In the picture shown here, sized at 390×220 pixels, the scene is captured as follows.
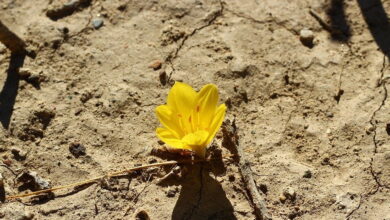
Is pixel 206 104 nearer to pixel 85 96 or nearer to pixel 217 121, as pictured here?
pixel 217 121

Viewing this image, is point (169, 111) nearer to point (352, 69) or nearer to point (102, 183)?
point (102, 183)

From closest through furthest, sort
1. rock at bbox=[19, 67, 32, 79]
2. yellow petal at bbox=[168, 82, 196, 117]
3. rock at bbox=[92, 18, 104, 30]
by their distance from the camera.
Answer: yellow petal at bbox=[168, 82, 196, 117] < rock at bbox=[19, 67, 32, 79] < rock at bbox=[92, 18, 104, 30]

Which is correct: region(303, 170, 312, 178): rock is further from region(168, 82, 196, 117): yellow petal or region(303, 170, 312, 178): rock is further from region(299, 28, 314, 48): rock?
region(299, 28, 314, 48): rock

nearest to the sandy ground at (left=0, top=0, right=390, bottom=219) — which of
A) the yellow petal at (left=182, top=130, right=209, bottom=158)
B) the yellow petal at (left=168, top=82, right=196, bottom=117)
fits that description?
the yellow petal at (left=182, top=130, right=209, bottom=158)

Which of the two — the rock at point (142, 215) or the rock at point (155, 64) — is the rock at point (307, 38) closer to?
the rock at point (155, 64)

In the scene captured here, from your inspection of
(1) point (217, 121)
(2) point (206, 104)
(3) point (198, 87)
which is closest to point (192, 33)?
(3) point (198, 87)
